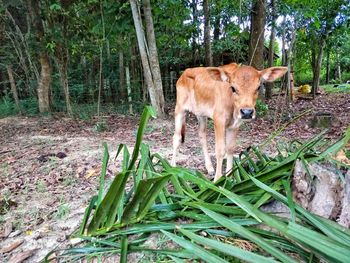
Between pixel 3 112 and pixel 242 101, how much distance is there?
1058 centimetres

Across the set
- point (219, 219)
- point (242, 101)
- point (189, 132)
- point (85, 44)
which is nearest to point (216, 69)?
point (242, 101)

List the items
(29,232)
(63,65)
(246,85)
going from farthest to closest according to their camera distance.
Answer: (63,65) → (246,85) → (29,232)

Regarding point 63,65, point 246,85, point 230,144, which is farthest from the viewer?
point 63,65

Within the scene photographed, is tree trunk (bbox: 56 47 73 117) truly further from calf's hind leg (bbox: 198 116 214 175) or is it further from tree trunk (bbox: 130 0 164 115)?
calf's hind leg (bbox: 198 116 214 175)

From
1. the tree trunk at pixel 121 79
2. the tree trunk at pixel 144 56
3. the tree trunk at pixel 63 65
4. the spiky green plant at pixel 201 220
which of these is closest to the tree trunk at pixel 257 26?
the tree trunk at pixel 144 56

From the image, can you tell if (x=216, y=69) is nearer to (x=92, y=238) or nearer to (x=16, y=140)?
(x=92, y=238)

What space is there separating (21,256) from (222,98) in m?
2.35

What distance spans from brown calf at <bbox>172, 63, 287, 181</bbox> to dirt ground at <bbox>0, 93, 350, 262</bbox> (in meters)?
0.66

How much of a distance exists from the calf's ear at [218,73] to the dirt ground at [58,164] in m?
1.30

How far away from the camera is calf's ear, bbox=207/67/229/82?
11.4ft

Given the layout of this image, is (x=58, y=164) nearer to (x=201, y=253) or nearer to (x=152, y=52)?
(x=201, y=253)

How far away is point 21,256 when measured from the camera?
2.39 metres

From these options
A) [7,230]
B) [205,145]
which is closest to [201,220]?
[7,230]

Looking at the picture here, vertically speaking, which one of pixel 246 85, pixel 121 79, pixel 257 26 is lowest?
pixel 121 79
